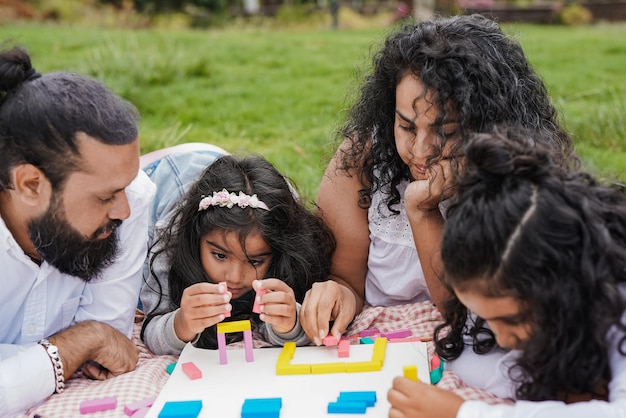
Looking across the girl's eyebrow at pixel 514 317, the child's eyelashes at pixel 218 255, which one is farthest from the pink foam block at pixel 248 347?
the girl's eyebrow at pixel 514 317

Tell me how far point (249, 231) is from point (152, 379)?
620 mm

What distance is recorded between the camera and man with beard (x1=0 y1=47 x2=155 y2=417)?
96.0 inches

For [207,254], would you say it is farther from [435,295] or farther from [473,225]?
[473,225]

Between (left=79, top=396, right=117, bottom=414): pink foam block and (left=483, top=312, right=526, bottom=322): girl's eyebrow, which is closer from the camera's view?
(left=483, top=312, right=526, bottom=322): girl's eyebrow

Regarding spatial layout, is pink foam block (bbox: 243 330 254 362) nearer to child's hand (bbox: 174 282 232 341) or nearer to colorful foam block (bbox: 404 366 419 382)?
child's hand (bbox: 174 282 232 341)

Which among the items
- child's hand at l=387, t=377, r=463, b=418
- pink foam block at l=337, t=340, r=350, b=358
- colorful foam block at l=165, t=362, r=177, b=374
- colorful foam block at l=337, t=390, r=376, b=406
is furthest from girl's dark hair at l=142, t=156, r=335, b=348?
child's hand at l=387, t=377, r=463, b=418

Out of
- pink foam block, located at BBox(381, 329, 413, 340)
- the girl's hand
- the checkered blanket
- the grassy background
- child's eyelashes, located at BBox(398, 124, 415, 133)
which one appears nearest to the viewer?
the checkered blanket

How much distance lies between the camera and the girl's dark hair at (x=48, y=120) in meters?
2.43

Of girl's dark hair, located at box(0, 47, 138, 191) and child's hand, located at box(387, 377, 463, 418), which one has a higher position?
girl's dark hair, located at box(0, 47, 138, 191)

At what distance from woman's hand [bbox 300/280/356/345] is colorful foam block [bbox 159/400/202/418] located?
498 millimetres

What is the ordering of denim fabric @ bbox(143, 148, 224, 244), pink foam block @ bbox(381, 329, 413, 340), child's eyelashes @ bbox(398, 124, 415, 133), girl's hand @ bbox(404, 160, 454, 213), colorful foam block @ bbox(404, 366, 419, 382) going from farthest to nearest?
denim fabric @ bbox(143, 148, 224, 244) < pink foam block @ bbox(381, 329, 413, 340) < child's eyelashes @ bbox(398, 124, 415, 133) < girl's hand @ bbox(404, 160, 454, 213) < colorful foam block @ bbox(404, 366, 419, 382)

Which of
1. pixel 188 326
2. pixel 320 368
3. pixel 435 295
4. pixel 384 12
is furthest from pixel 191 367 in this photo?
pixel 384 12

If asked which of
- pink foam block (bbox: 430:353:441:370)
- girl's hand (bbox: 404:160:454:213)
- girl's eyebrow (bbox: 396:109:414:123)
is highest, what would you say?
girl's eyebrow (bbox: 396:109:414:123)

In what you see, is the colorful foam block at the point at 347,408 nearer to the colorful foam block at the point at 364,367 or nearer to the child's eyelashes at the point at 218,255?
the colorful foam block at the point at 364,367
